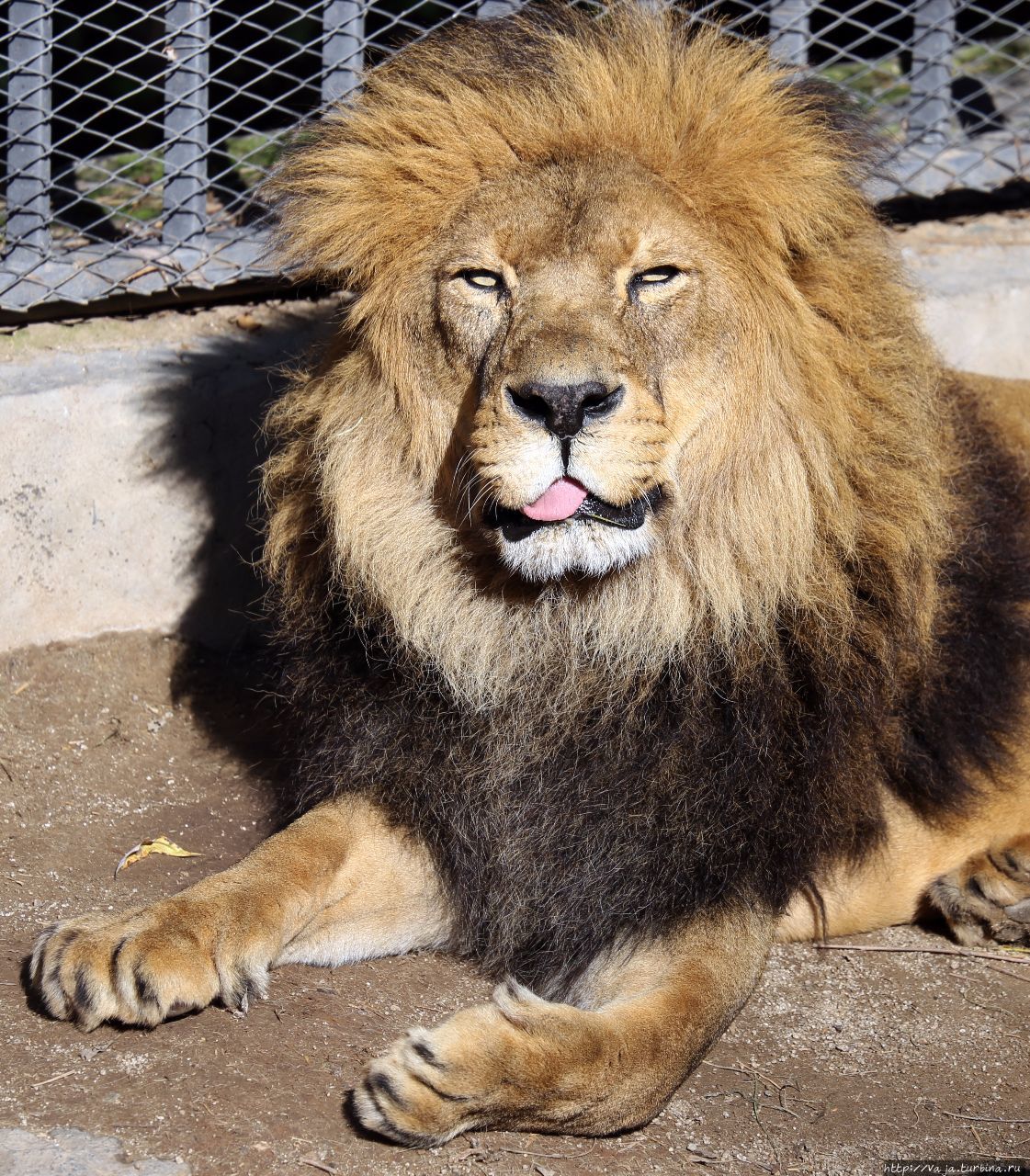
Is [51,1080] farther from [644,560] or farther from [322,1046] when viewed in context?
[644,560]

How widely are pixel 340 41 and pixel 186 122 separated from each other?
1.93 ft

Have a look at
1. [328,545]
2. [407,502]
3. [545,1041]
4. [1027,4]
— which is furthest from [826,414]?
[1027,4]

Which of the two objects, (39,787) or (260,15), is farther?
(260,15)

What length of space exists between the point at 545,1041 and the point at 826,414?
1.34 m

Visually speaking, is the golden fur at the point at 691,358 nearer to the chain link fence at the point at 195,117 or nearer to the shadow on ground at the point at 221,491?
the chain link fence at the point at 195,117

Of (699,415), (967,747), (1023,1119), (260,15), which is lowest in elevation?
(1023,1119)

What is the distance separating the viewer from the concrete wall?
4336mm

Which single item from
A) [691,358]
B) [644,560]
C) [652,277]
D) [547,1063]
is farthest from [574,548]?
[547,1063]

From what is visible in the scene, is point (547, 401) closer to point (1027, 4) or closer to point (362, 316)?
point (362, 316)

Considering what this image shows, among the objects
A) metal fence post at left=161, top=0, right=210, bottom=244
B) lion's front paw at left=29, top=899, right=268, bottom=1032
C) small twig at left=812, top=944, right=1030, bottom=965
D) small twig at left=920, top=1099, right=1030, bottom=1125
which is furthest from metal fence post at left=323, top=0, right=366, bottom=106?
small twig at left=920, top=1099, right=1030, bottom=1125

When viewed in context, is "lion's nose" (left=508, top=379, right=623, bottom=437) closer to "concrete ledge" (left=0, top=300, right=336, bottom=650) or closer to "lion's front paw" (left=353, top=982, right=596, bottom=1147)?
"lion's front paw" (left=353, top=982, right=596, bottom=1147)

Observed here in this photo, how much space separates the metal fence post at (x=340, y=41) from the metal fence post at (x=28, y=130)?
88cm

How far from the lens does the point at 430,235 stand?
304cm

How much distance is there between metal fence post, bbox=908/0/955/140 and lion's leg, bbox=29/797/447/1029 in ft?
12.0
